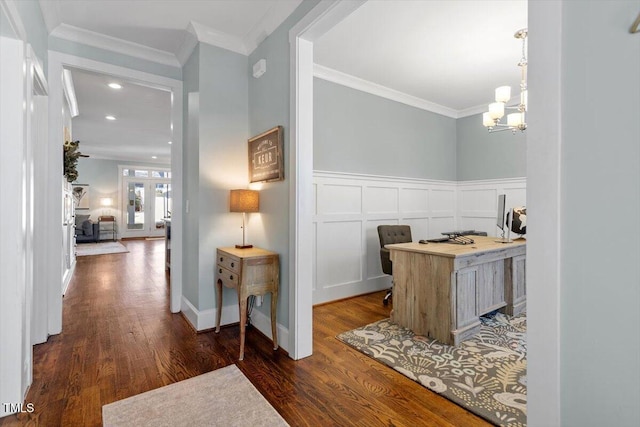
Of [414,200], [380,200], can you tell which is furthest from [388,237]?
[414,200]

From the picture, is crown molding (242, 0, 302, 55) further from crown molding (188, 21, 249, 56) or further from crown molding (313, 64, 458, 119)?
crown molding (313, 64, 458, 119)

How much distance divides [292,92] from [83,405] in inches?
94.6

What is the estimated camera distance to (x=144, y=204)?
1118cm

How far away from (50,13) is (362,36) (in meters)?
2.65

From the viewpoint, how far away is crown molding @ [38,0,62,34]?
241cm

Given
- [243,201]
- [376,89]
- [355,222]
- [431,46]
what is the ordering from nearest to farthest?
1. [243,201]
2. [431,46]
3. [355,222]
4. [376,89]

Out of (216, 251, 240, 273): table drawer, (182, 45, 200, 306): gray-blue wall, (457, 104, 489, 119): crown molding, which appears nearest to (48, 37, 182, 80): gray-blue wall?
(182, 45, 200, 306): gray-blue wall

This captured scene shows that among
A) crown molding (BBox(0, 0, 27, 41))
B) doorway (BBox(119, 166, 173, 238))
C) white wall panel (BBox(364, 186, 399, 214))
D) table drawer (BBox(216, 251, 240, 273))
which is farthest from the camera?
doorway (BBox(119, 166, 173, 238))

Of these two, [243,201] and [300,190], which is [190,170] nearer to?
[243,201]

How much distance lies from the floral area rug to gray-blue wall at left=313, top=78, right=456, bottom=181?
6.73 feet

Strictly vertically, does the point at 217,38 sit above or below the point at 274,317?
above

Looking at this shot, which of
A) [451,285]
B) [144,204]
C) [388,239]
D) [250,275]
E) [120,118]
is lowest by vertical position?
[451,285]

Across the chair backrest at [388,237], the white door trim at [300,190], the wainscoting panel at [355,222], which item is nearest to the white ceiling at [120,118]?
the white door trim at [300,190]

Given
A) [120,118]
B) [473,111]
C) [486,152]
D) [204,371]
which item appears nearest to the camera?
[204,371]
